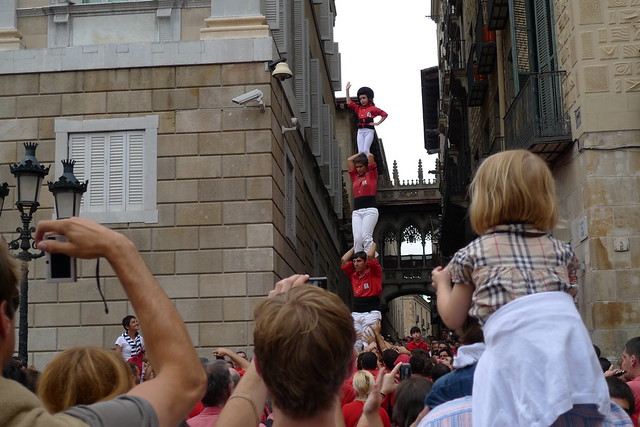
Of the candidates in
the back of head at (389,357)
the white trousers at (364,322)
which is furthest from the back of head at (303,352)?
the white trousers at (364,322)

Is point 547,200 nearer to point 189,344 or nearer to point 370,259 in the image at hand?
point 189,344

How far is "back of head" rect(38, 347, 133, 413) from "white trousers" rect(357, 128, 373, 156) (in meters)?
10.8

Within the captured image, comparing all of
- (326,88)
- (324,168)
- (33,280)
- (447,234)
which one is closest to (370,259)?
(33,280)

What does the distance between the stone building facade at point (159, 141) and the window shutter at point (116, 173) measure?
20 mm

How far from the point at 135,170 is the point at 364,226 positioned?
4.88 m

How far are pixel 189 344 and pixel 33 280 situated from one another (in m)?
13.7

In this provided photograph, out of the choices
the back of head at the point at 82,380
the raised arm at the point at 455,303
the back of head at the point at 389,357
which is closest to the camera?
the back of head at the point at 82,380

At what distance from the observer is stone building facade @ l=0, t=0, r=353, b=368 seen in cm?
1520

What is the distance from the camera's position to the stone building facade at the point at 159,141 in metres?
15.2

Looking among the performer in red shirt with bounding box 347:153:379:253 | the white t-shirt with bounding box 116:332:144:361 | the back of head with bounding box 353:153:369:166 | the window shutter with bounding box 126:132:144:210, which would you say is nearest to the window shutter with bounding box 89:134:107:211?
the window shutter with bounding box 126:132:144:210

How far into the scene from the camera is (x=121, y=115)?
52.0 ft

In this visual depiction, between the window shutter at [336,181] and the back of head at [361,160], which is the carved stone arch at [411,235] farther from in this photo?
the back of head at [361,160]

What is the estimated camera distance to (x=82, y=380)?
10.2 ft

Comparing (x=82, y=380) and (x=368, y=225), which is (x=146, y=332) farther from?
(x=368, y=225)
